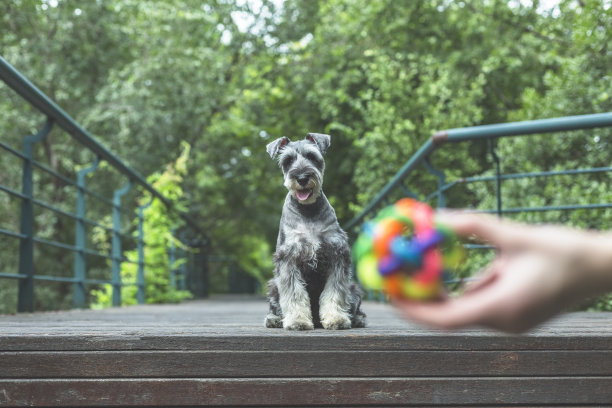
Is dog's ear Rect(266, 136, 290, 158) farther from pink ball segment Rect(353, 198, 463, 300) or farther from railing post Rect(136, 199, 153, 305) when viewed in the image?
railing post Rect(136, 199, 153, 305)

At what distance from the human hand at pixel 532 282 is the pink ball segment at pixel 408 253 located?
0.04 metres

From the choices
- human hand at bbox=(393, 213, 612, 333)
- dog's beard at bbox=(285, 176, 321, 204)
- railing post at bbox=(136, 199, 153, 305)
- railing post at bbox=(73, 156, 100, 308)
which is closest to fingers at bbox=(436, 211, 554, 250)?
human hand at bbox=(393, 213, 612, 333)

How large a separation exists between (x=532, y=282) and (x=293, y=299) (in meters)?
2.36

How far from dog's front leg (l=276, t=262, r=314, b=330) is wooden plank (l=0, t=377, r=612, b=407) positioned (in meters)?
0.81

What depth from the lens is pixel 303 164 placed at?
3180mm

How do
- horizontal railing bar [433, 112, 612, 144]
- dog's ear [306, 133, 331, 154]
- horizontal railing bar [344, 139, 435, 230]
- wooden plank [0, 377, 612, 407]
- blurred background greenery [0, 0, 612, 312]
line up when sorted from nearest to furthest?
wooden plank [0, 377, 612, 407] → dog's ear [306, 133, 331, 154] → horizontal railing bar [433, 112, 612, 144] → horizontal railing bar [344, 139, 435, 230] → blurred background greenery [0, 0, 612, 312]

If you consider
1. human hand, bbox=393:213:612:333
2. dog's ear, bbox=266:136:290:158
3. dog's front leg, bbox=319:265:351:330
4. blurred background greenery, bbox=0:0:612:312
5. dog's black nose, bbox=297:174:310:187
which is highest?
blurred background greenery, bbox=0:0:612:312

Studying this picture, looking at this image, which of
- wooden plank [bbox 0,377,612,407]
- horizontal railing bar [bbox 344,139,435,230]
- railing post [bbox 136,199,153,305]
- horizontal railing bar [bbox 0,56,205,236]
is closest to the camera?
wooden plank [bbox 0,377,612,407]

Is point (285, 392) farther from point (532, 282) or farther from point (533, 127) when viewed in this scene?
point (533, 127)

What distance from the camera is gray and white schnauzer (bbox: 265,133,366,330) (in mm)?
3053

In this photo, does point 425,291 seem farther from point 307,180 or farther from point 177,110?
point 177,110

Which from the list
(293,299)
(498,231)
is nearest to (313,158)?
(293,299)

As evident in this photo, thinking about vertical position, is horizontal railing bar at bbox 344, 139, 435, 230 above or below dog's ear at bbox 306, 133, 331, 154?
above

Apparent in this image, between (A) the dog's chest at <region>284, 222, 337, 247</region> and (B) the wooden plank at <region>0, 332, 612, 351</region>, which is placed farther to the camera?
(A) the dog's chest at <region>284, 222, 337, 247</region>
